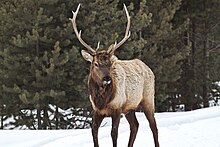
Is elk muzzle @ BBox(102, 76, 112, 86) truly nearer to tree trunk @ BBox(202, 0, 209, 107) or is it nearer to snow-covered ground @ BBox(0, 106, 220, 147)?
snow-covered ground @ BBox(0, 106, 220, 147)

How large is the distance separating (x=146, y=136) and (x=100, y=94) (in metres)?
2.62

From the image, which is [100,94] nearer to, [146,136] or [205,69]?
[146,136]

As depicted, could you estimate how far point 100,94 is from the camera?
234 inches

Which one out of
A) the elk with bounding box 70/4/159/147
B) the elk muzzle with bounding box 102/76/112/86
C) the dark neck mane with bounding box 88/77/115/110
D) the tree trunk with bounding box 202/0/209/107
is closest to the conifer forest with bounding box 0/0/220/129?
the tree trunk with bounding box 202/0/209/107

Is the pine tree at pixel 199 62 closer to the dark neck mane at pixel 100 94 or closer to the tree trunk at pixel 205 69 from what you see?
the tree trunk at pixel 205 69

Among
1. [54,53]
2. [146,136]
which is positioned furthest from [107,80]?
[54,53]

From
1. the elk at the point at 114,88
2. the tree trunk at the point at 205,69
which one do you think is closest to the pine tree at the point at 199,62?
the tree trunk at the point at 205,69

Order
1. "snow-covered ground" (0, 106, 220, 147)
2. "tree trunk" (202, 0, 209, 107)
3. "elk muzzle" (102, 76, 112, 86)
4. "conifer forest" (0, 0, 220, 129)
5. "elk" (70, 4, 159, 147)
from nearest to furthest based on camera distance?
1. "elk muzzle" (102, 76, 112, 86)
2. "elk" (70, 4, 159, 147)
3. "snow-covered ground" (0, 106, 220, 147)
4. "conifer forest" (0, 0, 220, 129)
5. "tree trunk" (202, 0, 209, 107)

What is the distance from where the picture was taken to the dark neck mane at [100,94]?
595 cm

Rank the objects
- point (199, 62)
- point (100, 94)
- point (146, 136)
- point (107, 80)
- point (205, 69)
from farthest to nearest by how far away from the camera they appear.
Result: point (199, 62)
point (205, 69)
point (146, 136)
point (100, 94)
point (107, 80)

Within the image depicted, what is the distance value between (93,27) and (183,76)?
6.76 m

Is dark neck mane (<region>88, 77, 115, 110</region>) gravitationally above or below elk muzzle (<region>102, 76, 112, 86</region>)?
below

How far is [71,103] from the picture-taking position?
13.6 meters

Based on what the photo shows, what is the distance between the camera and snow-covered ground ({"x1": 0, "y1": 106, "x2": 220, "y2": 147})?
7.59 m
